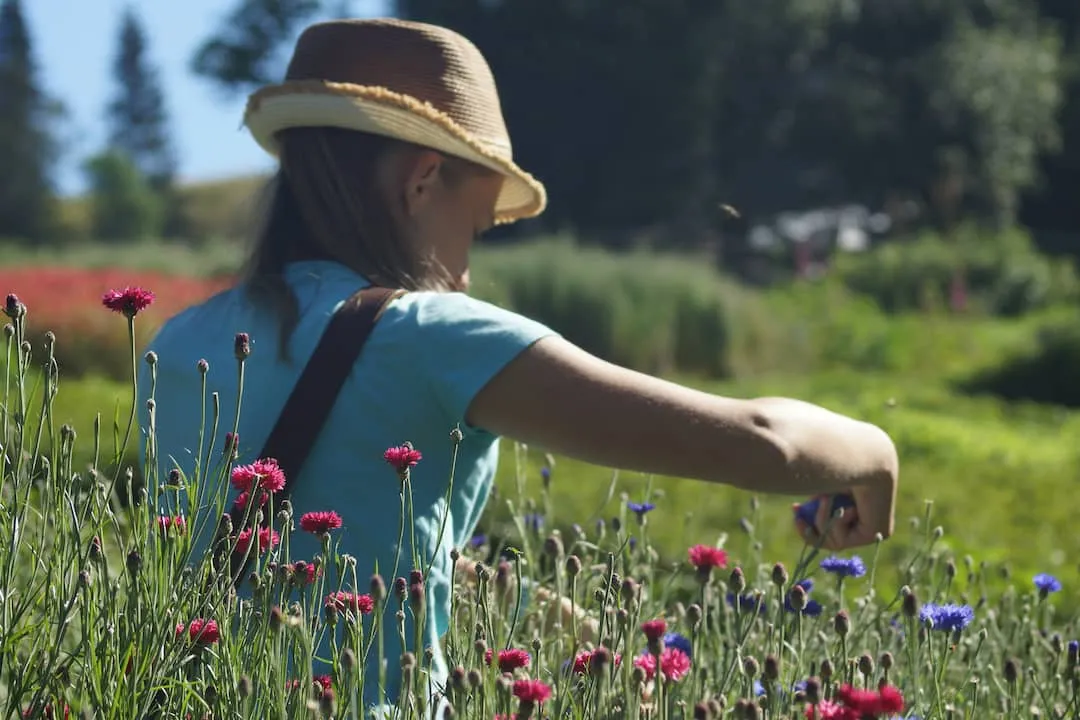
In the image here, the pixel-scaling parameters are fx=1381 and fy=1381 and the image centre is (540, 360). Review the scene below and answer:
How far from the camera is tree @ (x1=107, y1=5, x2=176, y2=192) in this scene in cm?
9012

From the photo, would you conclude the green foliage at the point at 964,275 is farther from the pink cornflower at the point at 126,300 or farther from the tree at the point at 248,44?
the tree at the point at 248,44

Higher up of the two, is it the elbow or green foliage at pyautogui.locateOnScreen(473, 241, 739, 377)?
the elbow

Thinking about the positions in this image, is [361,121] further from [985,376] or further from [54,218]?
[54,218]

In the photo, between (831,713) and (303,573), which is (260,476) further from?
(831,713)

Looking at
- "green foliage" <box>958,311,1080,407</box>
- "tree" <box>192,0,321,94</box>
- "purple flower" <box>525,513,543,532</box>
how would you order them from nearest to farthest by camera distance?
1. "purple flower" <box>525,513,543,532</box>
2. "green foliage" <box>958,311,1080,407</box>
3. "tree" <box>192,0,321,94</box>

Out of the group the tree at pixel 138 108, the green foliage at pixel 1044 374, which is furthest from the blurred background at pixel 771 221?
the tree at pixel 138 108

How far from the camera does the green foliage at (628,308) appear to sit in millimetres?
14414

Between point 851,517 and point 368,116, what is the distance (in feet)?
3.33

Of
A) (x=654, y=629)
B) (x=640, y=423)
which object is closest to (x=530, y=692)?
(x=654, y=629)

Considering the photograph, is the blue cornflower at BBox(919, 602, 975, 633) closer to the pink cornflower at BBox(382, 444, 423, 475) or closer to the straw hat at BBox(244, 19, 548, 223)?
the pink cornflower at BBox(382, 444, 423, 475)

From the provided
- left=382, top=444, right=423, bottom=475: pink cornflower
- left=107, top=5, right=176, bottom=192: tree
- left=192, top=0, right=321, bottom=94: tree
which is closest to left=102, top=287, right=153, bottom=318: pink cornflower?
left=382, top=444, right=423, bottom=475: pink cornflower

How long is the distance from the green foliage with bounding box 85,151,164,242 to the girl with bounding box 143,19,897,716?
186 ft

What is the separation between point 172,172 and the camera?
89.3 metres

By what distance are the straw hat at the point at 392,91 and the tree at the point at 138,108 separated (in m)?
89.8
